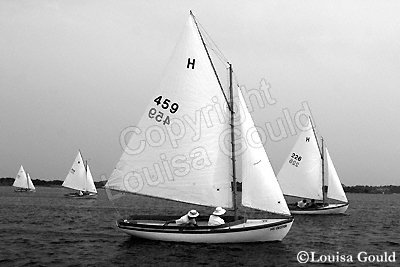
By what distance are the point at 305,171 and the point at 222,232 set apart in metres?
31.3

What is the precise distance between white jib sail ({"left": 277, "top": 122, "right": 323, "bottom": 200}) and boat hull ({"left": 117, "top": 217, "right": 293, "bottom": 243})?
28.6m

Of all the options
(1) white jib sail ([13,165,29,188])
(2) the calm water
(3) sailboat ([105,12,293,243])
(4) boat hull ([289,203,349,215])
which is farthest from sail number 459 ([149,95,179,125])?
(1) white jib sail ([13,165,29,188])

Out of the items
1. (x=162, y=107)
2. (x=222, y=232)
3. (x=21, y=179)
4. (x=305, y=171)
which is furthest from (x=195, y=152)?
(x=21, y=179)

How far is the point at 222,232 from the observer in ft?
95.3

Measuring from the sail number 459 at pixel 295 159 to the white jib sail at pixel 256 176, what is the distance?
28.4m

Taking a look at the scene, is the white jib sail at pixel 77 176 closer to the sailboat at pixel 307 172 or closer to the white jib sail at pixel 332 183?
the sailboat at pixel 307 172

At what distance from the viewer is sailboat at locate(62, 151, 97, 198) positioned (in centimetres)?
9294

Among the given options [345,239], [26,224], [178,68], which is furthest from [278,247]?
[26,224]

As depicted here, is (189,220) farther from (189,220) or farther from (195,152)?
(195,152)

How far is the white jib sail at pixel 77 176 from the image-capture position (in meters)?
92.9

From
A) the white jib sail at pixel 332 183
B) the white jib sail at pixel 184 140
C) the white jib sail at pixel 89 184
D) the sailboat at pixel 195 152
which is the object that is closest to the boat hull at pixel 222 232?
the sailboat at pixel 195 152

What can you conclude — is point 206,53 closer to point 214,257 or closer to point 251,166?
point 251,166

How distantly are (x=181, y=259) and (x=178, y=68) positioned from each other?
11.4 metres

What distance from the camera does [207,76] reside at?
30.3 meters
